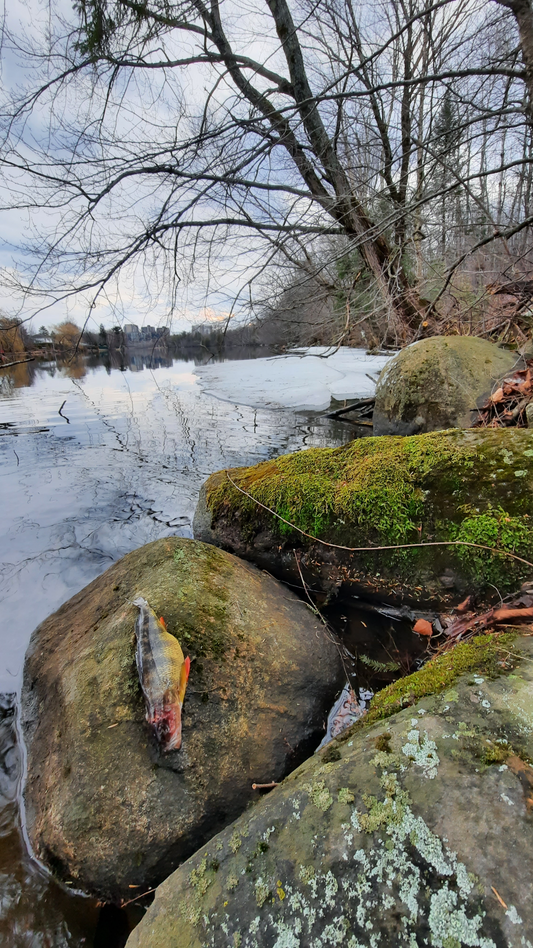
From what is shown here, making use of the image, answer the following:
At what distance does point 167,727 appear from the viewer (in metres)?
1.91

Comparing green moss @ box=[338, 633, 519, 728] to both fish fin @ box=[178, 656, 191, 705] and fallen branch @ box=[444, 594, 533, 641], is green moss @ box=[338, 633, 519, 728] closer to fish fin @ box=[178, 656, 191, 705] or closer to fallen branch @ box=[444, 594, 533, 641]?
fallen branch @ box=[444, 594, 533, 641]

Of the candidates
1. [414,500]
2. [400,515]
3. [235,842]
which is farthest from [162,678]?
[414,500]

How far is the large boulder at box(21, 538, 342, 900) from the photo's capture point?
1.76m

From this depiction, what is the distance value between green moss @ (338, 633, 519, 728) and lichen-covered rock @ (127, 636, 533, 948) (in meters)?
0.11

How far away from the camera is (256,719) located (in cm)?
A: 212

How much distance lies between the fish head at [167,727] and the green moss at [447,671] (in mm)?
778

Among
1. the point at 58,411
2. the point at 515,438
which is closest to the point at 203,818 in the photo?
the point at 515,438

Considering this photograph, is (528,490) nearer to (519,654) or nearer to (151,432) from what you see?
(519,654)

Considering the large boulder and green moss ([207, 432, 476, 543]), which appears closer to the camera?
the large boulder

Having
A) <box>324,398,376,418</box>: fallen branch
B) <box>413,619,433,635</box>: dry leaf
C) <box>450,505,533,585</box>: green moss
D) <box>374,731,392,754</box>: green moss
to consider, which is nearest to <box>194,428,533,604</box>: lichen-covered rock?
<box>450,505,533,585</box>: green moss

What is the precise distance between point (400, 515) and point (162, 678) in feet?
6.08

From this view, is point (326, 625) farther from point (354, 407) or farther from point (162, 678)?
point (354, 407)

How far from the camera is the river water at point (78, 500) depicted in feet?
5.65

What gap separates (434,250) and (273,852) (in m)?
9.45
